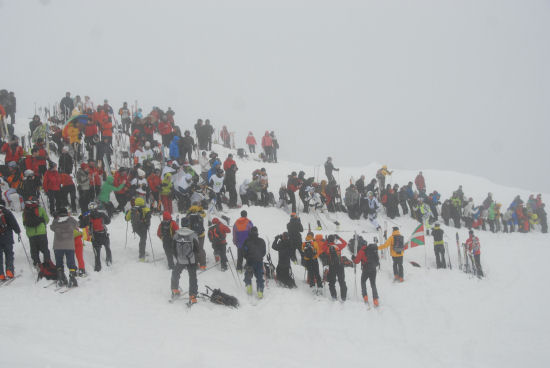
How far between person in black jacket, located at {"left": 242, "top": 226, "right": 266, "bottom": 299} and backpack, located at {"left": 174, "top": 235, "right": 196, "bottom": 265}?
1.44m

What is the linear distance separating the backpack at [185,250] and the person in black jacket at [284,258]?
2423 millimetres

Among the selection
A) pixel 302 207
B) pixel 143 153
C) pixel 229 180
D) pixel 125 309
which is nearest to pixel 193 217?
pixel 125 309

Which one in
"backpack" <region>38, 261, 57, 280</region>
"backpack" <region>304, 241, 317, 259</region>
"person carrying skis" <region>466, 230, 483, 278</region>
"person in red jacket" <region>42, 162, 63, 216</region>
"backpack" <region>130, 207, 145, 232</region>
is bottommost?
"person carrying skis" <region>466, 230, 483, 278</region>

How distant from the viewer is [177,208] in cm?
1546

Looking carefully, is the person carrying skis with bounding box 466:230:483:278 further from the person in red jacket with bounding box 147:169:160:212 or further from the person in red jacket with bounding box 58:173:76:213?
the person in red jacket with bounding box 58:173:76:213

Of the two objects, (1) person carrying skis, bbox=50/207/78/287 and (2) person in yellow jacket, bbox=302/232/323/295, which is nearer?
(1) person carrying skis, bbox=50/207/78/287

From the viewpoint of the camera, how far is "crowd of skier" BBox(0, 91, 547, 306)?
9492mm

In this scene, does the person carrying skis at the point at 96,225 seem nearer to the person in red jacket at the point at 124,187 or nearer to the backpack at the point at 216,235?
the backpack at the point at 216,235

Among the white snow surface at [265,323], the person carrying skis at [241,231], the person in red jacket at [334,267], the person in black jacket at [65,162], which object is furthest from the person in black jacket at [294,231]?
the person in black jacket at [65,162]

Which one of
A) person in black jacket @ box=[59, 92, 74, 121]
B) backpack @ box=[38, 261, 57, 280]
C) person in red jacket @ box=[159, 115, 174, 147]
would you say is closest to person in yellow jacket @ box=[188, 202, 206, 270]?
backpack @ box=[38, 261, 57, 280]

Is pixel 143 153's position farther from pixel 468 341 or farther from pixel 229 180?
pixel 468 341

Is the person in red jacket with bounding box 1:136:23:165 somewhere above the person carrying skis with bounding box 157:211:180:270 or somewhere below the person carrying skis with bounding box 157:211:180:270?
above

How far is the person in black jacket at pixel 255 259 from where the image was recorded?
385 inches

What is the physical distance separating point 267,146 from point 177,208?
9843mm
